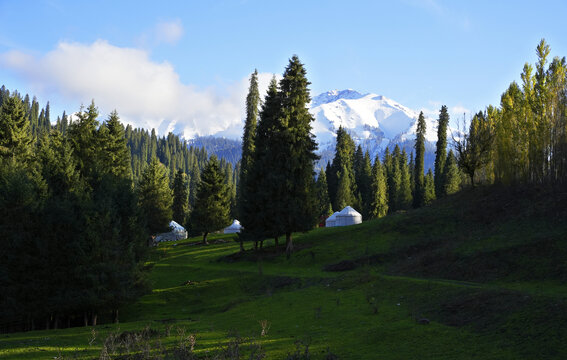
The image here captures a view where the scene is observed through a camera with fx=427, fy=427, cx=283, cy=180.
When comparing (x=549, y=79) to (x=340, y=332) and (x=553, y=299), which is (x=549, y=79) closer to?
(x=553, y=299)

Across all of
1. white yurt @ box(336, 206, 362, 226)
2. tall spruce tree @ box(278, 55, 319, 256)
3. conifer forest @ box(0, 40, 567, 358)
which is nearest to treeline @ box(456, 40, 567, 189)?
conifer forest @ box(0, 40, 567, 358)

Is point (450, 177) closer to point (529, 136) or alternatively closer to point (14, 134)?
point (529, 136)

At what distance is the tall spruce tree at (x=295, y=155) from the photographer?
39438 mm

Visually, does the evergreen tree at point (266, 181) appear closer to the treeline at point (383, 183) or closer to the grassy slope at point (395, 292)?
the grassy slope at point (395, 292)

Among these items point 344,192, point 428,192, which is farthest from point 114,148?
point 428,192

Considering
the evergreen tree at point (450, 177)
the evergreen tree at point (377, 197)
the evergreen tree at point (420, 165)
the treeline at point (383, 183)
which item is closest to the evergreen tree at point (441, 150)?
the treeline at point (383, 183)

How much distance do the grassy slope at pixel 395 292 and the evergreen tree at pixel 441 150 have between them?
1656 inches

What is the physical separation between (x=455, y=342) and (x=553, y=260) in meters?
12.7

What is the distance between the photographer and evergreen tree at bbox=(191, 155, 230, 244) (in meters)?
56.6

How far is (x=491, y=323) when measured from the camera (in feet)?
48.2

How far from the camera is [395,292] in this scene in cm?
2219

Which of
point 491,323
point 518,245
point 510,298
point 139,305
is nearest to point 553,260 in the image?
point 518,245

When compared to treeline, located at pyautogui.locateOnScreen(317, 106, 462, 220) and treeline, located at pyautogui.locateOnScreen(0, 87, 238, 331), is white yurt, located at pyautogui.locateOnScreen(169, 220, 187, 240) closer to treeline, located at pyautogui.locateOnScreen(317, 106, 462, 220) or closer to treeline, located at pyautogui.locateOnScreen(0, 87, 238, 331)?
treeline, located at pyautogui.locateOnScreen(317, 106, 462, 220)

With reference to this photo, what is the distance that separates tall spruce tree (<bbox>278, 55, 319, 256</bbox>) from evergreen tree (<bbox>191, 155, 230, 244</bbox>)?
19.1 m
